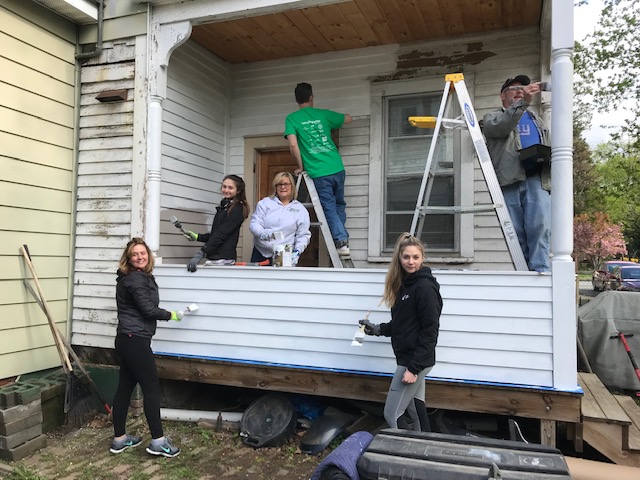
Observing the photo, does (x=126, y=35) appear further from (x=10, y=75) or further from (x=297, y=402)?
(x=297, y=402)

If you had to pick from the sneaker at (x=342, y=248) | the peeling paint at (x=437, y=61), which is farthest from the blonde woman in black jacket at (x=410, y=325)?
the peeling paint at (x=437, y=61)

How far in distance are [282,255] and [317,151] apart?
1.15 m

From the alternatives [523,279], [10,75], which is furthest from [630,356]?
[10,75]

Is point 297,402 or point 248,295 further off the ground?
point 248,295

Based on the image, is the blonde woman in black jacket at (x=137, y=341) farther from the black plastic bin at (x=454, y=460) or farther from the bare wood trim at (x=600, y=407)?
the bare wood trim at (x=600, y=407)

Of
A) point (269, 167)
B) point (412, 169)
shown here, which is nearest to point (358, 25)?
point (412, 169)

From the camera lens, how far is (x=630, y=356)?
15.0 feet

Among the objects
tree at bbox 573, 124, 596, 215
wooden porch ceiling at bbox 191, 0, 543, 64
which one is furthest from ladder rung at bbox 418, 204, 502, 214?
tree at bbox 573, 124, 596, 215

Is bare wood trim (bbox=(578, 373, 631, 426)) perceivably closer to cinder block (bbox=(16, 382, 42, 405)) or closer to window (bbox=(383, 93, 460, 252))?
window (bbox=(383, 93, 460, 252))

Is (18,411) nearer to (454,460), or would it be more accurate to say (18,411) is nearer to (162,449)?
(162,449)

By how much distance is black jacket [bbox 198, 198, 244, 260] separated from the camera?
4.11 metres

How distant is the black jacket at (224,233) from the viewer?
411 cm

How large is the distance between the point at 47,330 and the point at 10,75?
2136mm

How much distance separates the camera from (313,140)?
14.8 feet
